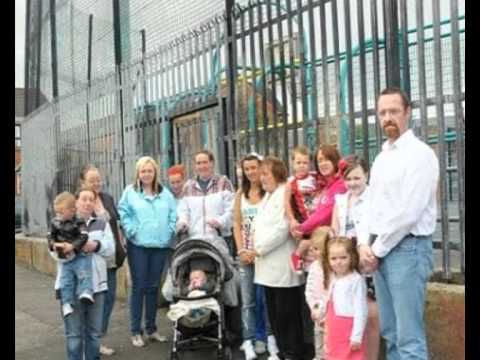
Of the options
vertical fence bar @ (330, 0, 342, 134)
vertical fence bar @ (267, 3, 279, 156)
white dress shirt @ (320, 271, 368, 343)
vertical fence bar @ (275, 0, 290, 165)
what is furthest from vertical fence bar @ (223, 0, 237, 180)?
white dress shirt @ (320, 271, 368, 343)

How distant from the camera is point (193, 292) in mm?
5410

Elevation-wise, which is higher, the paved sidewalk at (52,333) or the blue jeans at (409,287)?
the blue jeans at (409,287)

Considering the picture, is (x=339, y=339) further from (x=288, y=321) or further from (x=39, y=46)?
(x=39, y=46)

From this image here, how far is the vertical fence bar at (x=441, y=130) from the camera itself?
4.63 metres

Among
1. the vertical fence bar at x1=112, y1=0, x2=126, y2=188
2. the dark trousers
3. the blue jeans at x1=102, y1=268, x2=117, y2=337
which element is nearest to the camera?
the dark trousers

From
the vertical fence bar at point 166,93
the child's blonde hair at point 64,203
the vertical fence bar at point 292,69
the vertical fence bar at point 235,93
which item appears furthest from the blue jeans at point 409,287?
the vertical fence bar at point 166,93

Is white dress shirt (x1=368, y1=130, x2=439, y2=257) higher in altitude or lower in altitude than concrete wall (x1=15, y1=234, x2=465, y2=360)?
higher

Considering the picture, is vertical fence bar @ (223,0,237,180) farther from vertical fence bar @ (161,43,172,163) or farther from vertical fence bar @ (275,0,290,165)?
vertical fence bar @ (161,43,172,163)

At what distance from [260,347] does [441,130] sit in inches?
87.5

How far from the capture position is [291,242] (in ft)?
16.6

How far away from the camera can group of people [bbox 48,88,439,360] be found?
11.9ft

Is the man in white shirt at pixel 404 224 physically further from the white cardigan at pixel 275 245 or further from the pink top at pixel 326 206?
the white cardigan at pixel 275 245

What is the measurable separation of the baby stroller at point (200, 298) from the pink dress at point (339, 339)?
124 cm

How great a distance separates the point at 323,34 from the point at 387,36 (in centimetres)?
64
